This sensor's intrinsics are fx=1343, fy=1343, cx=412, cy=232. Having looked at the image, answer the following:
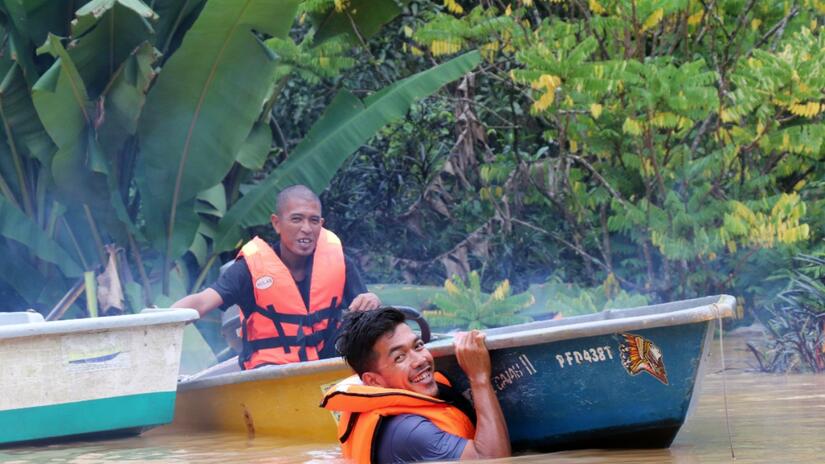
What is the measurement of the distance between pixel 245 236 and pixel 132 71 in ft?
7.00

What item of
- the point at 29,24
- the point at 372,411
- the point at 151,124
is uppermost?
the point at 29,24

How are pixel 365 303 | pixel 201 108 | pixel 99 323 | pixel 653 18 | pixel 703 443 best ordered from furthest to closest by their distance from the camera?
1. pixel 201 108
2. pixel 653 18
3. pixel 99 323
4. pixel 365 303
5. pixel 703 443

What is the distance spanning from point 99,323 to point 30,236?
3.60 m

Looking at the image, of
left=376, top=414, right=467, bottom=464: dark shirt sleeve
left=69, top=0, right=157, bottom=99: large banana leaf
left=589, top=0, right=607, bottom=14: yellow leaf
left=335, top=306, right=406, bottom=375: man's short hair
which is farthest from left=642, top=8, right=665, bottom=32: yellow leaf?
left=376, top=414, right=467, bottom=464: dark shirt sleeve

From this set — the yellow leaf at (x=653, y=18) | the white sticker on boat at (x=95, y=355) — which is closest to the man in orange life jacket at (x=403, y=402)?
the white sticker on boat at (x=95, y=355)

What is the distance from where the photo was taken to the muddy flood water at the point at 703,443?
195 inches

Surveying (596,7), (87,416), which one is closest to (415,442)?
(87,416)

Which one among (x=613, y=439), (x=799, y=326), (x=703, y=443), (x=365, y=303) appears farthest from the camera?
(x=799, y=326)

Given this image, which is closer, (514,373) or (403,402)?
(403,402)

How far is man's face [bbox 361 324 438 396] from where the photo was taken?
4.58 metres

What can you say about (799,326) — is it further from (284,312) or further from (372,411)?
(372,411)

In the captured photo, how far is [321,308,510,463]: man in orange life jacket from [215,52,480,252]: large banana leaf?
5476 millimetres

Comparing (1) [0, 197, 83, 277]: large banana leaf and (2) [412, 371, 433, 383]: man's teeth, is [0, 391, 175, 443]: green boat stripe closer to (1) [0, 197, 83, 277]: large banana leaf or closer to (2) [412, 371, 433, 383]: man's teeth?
(2) [412, 371, 433, 383]: man's teeth

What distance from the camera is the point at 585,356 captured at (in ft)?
15.5
